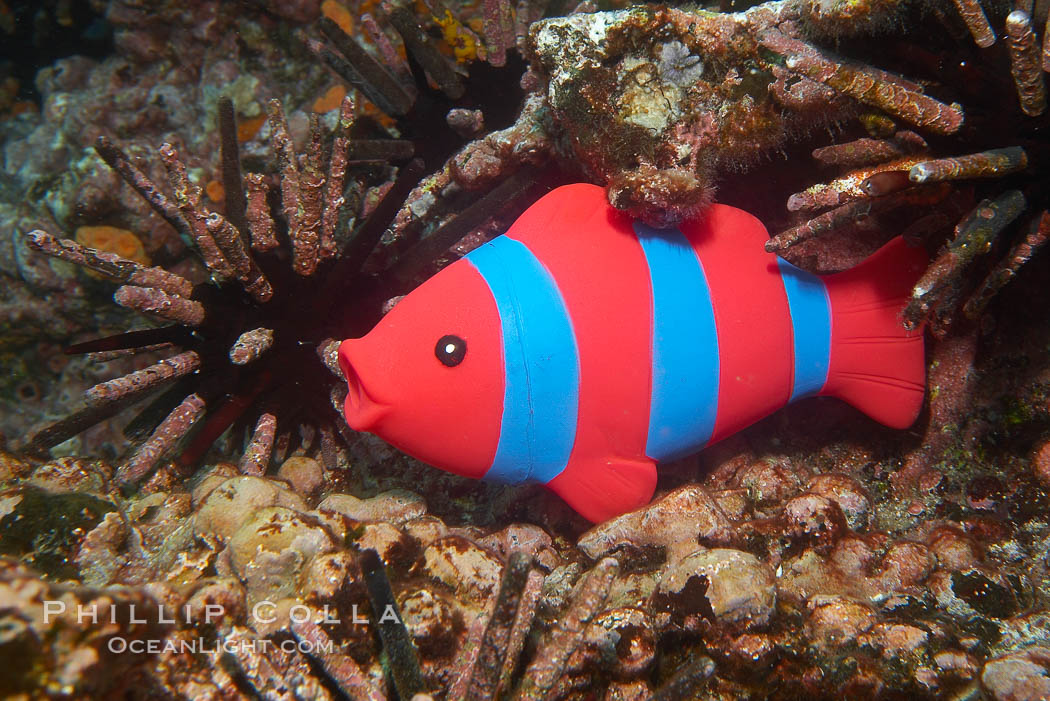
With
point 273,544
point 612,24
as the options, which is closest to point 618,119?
point 612,24

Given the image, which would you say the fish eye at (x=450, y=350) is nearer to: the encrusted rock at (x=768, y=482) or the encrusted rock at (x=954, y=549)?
the encrusted rock at (x=768, y=482)

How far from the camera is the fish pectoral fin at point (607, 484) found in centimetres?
235

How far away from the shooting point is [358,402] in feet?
7.13

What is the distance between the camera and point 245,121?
3.60 metres

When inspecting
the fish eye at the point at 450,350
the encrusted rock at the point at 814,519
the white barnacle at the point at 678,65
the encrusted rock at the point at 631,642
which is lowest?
the encrusted rock at the point at 814,519

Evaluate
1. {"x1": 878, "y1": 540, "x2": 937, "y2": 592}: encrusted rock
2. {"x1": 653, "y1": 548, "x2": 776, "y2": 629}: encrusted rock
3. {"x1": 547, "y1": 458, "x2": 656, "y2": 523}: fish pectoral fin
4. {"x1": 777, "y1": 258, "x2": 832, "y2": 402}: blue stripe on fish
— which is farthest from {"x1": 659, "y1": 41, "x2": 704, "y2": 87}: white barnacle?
{"x1": 878, "y1": 540, "x2": 937, "y2": 592}: encrusted rock

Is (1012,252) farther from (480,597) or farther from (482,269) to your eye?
(480,597)

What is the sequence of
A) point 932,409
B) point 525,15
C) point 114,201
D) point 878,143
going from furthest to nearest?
point 114,201 < point 525,15 < point 932,409 < point 878,143

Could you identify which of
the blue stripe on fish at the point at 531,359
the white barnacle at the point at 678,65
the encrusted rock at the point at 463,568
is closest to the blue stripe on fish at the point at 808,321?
the white barnacle at the point at 678,65

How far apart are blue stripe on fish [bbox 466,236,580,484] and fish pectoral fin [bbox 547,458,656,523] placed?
16cm

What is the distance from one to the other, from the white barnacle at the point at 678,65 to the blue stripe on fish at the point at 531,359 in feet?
2.88

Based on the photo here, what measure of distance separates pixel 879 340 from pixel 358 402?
2094 millimetres

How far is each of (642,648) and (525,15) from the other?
2864 millimetres

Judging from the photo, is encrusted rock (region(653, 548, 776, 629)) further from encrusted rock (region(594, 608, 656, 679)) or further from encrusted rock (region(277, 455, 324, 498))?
encrusted rock (region(277, 455, 324, 498))
